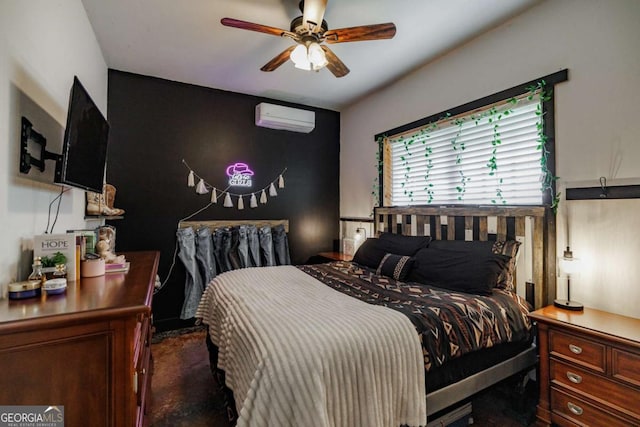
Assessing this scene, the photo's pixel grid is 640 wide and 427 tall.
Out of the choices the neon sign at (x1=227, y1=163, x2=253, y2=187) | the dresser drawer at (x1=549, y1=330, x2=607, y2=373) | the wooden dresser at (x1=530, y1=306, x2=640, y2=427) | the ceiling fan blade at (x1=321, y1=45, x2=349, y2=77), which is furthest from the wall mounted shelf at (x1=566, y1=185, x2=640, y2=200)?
the neon sign at (x1=227, y1=163, x2=253, y2=187)

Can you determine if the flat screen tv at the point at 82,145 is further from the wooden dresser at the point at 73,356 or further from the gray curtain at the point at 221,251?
the gray curtain at the point at 221,251

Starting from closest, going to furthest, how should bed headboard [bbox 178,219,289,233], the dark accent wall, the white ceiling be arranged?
the white ceiling → the dark accent wall → bed headboard [bbox 178,219,289,233]

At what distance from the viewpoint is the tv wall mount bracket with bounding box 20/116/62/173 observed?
50.9 inches

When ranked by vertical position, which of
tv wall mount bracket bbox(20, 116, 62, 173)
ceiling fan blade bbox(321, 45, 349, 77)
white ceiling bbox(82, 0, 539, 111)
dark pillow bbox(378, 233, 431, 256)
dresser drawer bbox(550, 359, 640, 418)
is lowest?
dresser drawer bbox(550, 359, 640, 418)

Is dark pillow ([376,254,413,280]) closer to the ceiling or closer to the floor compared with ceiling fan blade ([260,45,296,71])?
closer to the floor

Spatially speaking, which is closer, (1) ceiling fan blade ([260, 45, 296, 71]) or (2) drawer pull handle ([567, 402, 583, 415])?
(2) drawer pull handle ([567, 402, 583, 415])

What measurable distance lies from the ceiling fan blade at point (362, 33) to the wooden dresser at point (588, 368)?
2117 millimetres

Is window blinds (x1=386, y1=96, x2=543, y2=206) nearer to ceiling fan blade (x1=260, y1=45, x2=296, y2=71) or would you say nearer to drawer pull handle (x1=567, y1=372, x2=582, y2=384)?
drawer pull handle (x1=567, y1=372, x2=582, y2=384)

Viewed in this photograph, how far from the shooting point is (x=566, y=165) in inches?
82.9

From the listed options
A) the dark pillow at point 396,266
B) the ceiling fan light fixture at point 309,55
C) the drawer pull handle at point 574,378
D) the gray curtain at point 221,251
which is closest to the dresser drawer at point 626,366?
the drawer pull handle at point 574,378

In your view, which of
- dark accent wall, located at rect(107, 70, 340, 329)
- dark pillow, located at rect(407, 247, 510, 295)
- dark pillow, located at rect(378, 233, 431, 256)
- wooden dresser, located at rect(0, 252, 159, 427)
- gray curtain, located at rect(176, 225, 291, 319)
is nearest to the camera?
wooden dresser, located at rect(0, 252, 159, 427)

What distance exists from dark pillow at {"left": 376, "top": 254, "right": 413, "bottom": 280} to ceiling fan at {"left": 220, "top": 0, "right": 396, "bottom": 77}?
68.0 inches

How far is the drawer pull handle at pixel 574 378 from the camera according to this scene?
5.51 feet

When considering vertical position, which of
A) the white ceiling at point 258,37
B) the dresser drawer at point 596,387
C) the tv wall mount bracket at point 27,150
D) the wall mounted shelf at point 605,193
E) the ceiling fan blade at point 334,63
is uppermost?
the white ceiling at point 258,37
